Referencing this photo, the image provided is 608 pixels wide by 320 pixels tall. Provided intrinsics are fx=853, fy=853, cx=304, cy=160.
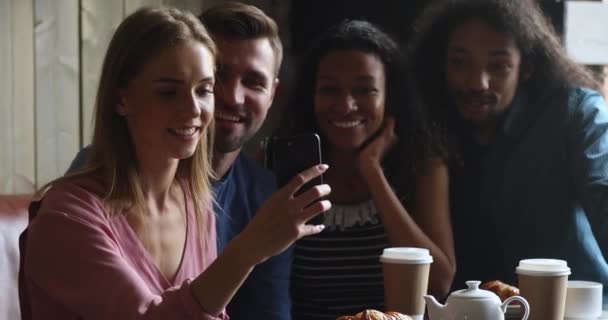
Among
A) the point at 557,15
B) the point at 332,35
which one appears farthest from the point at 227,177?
the point at 557,15

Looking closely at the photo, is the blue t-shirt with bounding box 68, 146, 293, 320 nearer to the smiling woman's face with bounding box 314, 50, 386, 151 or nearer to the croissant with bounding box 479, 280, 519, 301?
the smiling woman's face with bounding box 314, 50, 386, 151

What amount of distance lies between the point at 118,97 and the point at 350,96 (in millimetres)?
596

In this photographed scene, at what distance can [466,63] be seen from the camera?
1667 mm

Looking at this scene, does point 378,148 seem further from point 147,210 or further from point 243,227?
point 147,210

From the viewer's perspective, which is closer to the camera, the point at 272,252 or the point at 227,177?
the point at 272,252

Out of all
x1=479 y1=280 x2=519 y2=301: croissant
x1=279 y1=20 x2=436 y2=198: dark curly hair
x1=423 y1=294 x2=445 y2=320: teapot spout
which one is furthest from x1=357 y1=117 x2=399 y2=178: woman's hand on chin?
x1=423 y1=294 x2=445 y2=320: teapot spout

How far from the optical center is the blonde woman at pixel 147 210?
3.89 feet

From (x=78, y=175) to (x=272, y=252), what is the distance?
1.09ft

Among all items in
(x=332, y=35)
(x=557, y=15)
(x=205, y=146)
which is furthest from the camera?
(x=332, y=35)

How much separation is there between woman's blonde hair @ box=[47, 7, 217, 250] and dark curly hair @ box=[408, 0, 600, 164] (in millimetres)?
540

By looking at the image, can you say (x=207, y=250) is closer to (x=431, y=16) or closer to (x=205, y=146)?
(x=205, y=146)

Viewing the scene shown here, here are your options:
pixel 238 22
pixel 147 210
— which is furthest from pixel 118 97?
pixel 238 22

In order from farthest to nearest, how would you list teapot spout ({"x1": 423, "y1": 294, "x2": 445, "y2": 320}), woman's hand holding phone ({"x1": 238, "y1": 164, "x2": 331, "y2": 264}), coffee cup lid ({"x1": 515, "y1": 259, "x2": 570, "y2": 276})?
coffee cup lid ({"x1": 515, "y1": 259, "x2": 570, "y2": 276}) → teapot spout ({"x1": 423, "y1": 294, "x2": 445, "y2": 320}) → woman's hand holding phone ({"x1": 238, "y1": 164, "x2": 331, "y2": 264})

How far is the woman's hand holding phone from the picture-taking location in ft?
3.78
